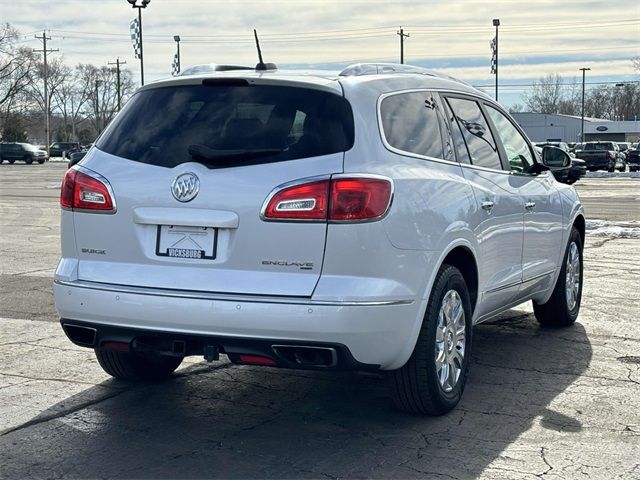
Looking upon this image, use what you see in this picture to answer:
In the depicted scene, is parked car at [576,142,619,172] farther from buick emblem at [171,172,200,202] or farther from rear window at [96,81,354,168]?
buick emblem at [171,172,200,202]

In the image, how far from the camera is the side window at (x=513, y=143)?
6.55 meters

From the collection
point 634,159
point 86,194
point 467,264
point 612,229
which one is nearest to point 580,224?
point 467,264

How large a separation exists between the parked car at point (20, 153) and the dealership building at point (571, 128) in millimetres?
69160

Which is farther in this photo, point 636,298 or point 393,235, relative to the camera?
point 636,298

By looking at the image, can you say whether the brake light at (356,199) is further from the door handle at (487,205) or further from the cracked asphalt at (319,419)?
the door handle at (487,205)

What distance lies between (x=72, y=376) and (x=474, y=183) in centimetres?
282

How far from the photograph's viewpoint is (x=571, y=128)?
123688mm

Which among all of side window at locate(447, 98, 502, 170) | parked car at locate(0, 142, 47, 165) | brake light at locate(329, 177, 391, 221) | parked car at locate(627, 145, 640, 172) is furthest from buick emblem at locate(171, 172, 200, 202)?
parked car at locate(0, 142, 47, 165)

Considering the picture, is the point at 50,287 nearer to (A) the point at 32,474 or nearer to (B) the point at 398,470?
(A) the point at 32,474

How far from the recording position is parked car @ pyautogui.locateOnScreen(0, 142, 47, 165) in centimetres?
6706

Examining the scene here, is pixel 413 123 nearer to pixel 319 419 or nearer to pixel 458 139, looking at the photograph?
pixel 458 139

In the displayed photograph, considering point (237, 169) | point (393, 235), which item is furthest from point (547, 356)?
point (237, 169)

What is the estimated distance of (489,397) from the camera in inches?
219

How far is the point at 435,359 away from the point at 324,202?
1.15 m
